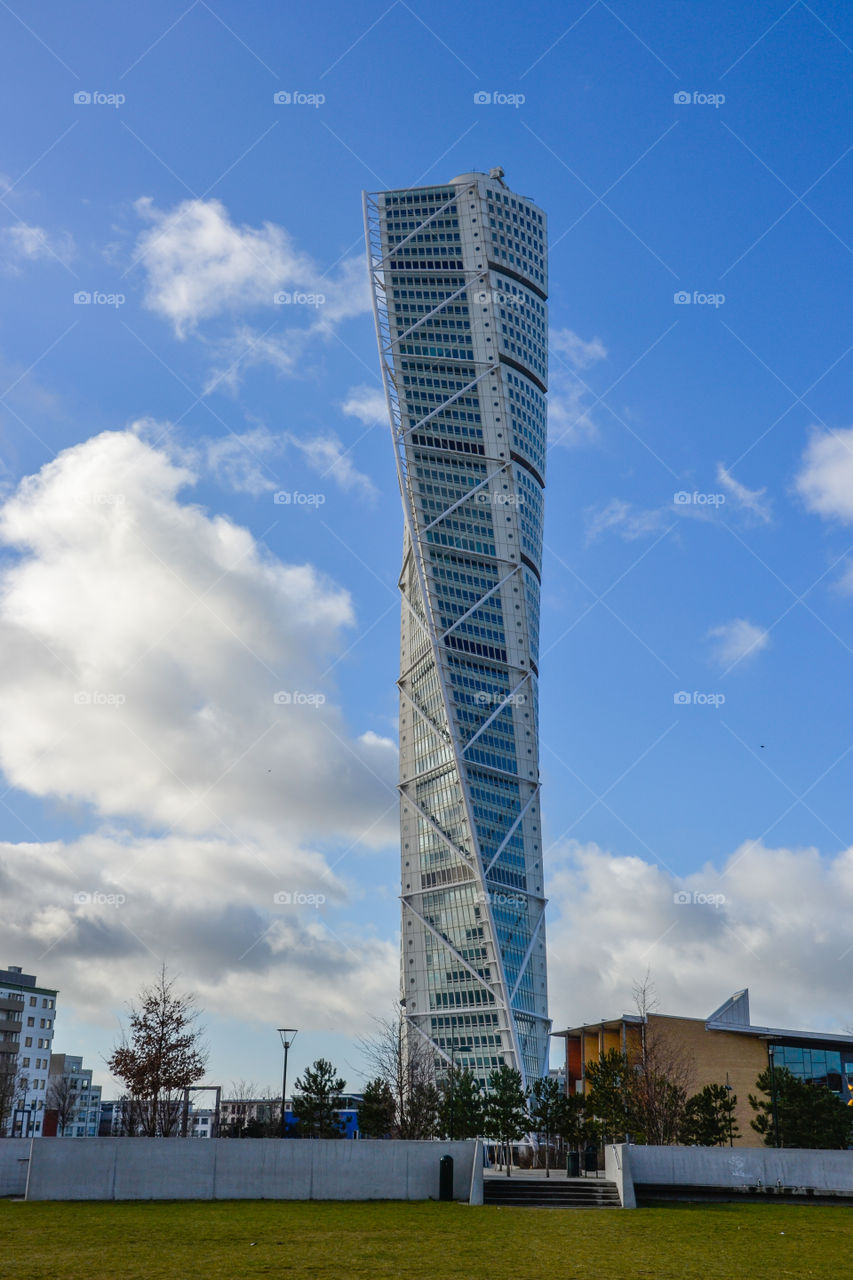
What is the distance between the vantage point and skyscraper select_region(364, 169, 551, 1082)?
14212 centimetres

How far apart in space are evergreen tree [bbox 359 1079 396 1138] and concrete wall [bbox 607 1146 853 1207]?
101 feet

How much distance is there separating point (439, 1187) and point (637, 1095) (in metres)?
32.8

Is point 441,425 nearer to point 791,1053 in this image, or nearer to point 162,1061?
point 791,1053

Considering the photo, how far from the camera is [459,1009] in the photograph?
464ft

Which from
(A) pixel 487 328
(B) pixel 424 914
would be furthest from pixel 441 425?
(B) pixel 424 914

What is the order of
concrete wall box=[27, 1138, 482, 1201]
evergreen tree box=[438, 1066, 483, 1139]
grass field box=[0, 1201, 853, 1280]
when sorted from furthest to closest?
1. evergreen tree box=[438, 1066, 483, 1139]
2. concrete wall box=[27, 1138, 482, 1201]
3. grass field box=[0, 1201, 853, 1280]

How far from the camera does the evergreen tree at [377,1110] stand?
2655 inches

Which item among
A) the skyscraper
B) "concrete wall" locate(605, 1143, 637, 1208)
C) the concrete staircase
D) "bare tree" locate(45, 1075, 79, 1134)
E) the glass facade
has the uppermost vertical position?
the skyscraper

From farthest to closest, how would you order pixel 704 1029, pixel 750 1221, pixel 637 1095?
pixel 704 1029 < pixel 637 1095 < pixel 750 1221

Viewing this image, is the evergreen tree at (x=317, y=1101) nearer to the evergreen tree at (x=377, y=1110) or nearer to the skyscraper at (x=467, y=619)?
the evergreen tree at (x=377, y=1110)

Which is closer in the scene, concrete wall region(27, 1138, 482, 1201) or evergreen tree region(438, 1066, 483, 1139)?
concrete wall region(27, 1138, 482, 1201)

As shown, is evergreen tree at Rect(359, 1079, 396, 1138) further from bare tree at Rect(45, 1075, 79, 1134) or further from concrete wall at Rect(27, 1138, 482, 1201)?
bare tree at Rect(45, 1075, 79, 1134)

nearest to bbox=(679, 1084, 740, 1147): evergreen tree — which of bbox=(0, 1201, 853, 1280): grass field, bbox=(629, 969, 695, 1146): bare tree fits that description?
bbox=(629, 969, 695, 1146): bare tree

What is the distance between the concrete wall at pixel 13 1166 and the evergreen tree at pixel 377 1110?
3225 cm
